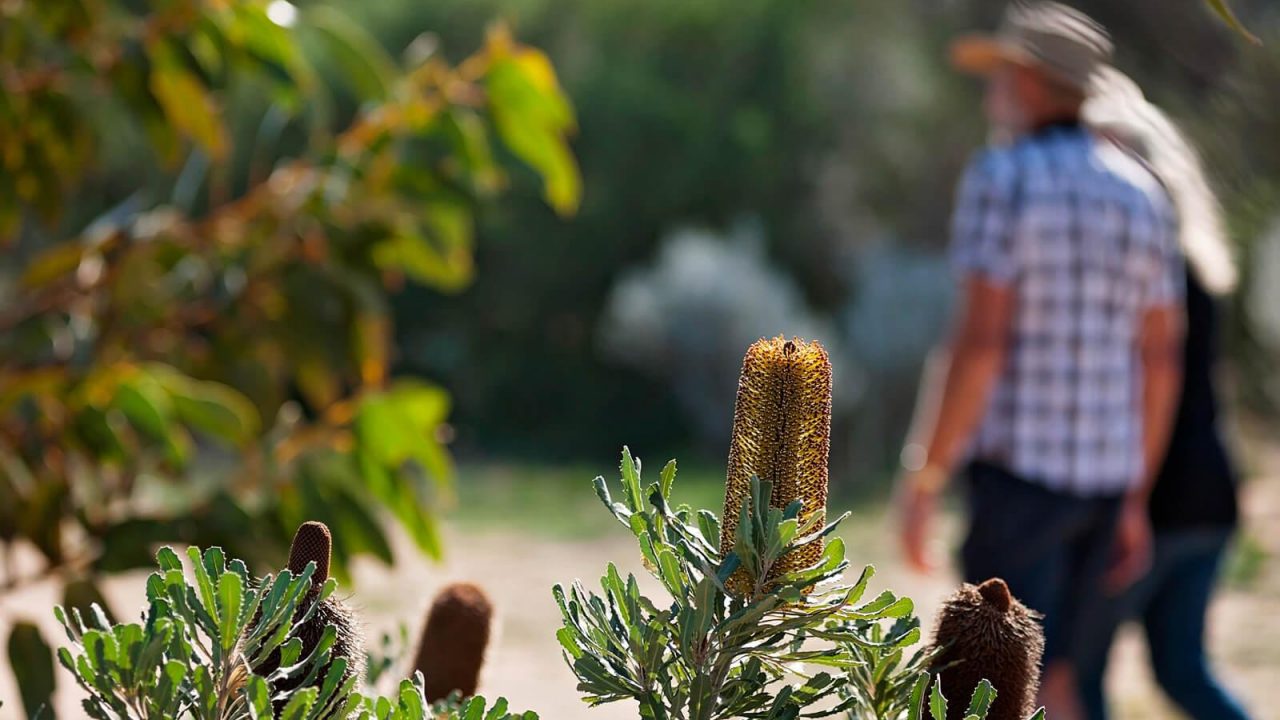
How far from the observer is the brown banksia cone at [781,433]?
0.62 metres

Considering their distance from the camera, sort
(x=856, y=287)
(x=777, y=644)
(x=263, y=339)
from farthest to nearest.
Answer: (x=856, y=287) → (x=263, y=339) → (x=777, y=644)

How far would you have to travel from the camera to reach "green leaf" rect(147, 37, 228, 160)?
1.88 meters

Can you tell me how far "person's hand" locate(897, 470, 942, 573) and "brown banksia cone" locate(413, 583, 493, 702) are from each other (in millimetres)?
2241

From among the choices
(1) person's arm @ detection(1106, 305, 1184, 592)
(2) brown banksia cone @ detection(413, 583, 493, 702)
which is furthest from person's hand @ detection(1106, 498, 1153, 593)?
(2) brown banksia cone @ detection(413, 583, 493, 702)

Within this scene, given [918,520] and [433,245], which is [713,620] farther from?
[918,520]

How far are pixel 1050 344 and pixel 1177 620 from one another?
0.78 metres

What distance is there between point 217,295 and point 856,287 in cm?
1037

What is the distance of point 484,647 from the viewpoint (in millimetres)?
853

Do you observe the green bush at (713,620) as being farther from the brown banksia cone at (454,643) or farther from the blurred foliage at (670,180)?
the blurred foliage at (670,180)

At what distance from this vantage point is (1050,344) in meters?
2.95

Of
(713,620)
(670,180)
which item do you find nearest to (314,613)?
(713,620)

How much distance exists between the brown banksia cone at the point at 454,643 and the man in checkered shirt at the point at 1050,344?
2.15 metres

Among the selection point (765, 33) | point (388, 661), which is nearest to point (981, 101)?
point (765, 33)

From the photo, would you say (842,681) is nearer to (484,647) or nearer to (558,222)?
(484,647)
